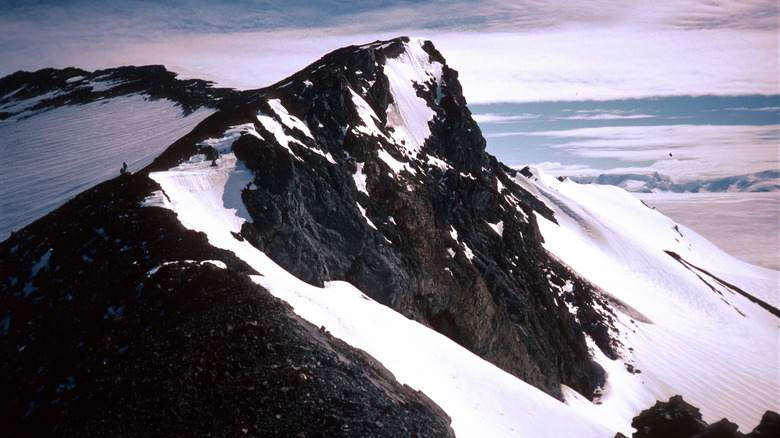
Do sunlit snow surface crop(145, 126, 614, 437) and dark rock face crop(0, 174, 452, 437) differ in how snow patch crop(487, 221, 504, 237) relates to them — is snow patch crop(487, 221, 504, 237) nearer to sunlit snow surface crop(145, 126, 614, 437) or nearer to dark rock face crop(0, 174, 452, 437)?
sunlit snow surface crop(145, 126, 614, 437)

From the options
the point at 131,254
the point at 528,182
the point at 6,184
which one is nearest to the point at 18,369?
the point at 131,254

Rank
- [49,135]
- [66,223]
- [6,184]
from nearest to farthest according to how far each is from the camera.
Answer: [66,223] < [6,184] < [49,135]

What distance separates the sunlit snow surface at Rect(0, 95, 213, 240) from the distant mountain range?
0.46 meters

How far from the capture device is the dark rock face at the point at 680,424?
618 inches

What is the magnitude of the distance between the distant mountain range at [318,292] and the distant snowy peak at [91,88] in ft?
4.15

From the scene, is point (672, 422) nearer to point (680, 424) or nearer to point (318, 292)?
point (680, 424)

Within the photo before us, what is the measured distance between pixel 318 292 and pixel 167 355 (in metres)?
8.67

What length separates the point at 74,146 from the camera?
5147cm

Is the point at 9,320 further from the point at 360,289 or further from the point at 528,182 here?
the point at 528,182

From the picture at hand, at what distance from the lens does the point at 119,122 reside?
192 feet

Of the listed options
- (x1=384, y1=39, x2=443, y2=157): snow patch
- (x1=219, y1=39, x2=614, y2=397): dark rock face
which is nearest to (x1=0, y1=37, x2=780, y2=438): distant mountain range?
(x1=219, y1=39, x2=614, y2=397): dark rock face

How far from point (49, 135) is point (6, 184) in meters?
19.0

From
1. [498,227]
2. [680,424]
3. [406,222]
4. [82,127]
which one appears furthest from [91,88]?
[680,424]

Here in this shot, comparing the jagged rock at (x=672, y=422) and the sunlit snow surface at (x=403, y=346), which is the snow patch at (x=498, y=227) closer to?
the sunlit snow surface at (x=403, y=346)
